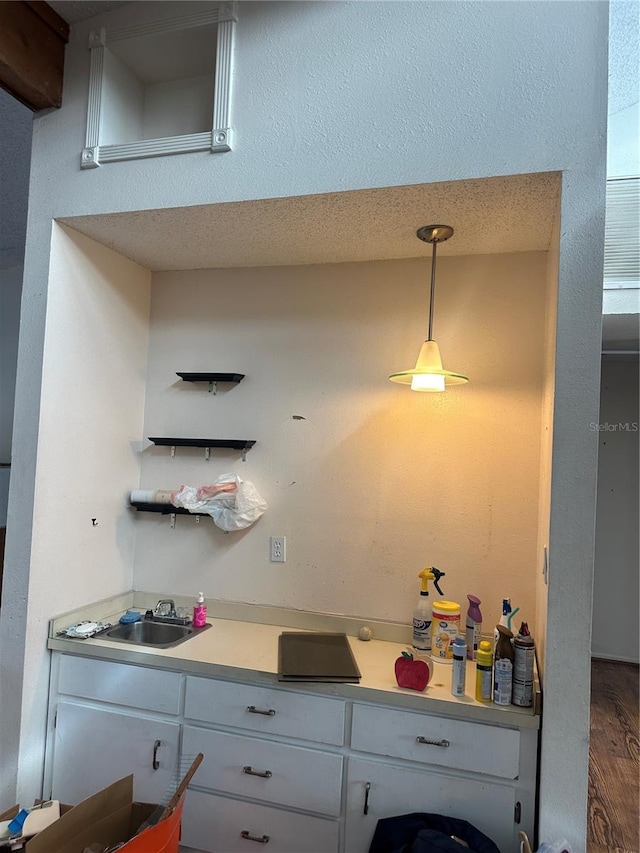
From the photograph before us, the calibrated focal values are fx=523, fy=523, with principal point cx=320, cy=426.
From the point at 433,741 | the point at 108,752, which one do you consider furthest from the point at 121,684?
the point at 433,741

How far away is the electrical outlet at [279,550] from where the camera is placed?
91.0 inches

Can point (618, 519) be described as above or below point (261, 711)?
above

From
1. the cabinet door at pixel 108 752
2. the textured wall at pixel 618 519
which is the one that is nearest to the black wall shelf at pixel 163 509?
the cabinet door at pixel 108 752

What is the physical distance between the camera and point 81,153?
1946 mm

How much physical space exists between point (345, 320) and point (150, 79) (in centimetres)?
128

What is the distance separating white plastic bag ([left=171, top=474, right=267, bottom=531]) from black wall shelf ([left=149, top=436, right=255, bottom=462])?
142mm

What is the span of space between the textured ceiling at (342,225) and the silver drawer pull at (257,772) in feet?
6.27

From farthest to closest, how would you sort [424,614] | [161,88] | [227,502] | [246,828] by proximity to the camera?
[227,502]
[161,88]
[424,614]
[246,828]

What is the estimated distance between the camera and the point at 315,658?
1.88 meters

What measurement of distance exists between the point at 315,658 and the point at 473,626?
593mm

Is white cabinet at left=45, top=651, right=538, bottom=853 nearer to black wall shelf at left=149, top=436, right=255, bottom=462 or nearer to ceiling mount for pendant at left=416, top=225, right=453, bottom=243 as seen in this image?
black wall shelf at left=149, top=436, right=255, bottom=462

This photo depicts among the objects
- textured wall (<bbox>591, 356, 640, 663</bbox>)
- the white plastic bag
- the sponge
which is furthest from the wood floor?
the sponge

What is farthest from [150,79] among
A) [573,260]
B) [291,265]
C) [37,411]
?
[573,260]

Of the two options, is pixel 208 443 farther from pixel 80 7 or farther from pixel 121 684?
pixel 80 7
